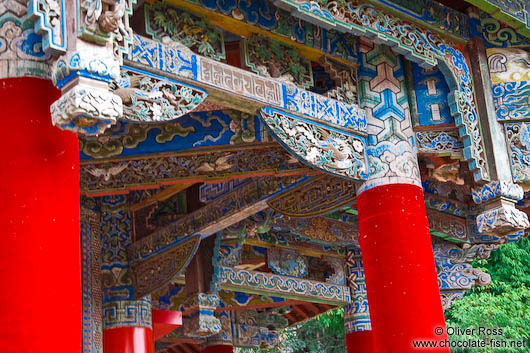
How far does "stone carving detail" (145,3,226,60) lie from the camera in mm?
6496

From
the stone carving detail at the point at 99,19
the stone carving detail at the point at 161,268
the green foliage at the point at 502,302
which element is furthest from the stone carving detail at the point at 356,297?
the stone carving detail at the point at 99,19

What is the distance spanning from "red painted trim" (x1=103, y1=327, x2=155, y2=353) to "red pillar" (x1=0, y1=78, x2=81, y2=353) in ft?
13.9

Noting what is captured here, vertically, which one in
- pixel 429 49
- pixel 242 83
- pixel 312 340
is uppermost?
pixel 429 49

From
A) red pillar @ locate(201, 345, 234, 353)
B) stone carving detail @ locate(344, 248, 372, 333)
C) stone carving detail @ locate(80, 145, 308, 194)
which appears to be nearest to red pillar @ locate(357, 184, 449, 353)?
stone carving detail @ locate(80, 145, 308, 194)

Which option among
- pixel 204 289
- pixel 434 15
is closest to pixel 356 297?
pixel 204 289

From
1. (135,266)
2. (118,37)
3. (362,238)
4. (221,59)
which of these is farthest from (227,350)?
(118,37)

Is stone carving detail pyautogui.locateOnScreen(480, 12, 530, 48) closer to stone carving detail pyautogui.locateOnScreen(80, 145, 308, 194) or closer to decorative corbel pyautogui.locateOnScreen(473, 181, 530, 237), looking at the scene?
decorative corbel pyautogui.locateOnScreen(473, 181, 530, 237)

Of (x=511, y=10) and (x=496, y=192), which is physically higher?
(x=511, y=10)

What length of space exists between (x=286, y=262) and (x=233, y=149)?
4069 millimetres

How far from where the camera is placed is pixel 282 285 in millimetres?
11109

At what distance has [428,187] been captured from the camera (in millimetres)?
10172

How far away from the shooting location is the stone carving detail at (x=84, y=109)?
15.4 feet

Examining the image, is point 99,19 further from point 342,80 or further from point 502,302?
point 502,302

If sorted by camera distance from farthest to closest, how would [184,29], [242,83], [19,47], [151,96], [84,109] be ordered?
[242,83]
[184,29]
[151,96]
[19,47]
[84,109]
